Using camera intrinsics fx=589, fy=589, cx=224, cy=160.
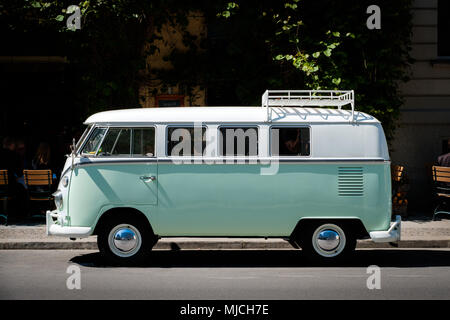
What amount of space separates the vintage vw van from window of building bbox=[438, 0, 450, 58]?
25.0 feet

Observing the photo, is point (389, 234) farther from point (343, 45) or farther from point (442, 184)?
point (343, 45)

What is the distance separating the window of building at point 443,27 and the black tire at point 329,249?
8.27 meters

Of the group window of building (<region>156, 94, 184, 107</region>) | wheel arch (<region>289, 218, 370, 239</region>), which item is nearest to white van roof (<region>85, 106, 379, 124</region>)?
wheel arch (<region>289, 218, 370, 239</region>)

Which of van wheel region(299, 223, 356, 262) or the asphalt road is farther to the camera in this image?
van wheel region(299, 223, 356, 262)

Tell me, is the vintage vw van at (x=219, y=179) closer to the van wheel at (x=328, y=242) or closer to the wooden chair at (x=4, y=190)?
the van wheel at (x=328, y=242)

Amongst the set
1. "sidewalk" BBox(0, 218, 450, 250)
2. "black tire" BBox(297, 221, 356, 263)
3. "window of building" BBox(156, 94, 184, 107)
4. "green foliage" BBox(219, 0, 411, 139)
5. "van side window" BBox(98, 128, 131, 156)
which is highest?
"green foliage" BBox(219, 0, 411, 139)

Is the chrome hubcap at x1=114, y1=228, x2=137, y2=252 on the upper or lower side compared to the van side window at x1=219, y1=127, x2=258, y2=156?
lower

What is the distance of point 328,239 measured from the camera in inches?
335

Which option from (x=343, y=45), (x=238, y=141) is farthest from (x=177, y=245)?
(x=343, y=45)

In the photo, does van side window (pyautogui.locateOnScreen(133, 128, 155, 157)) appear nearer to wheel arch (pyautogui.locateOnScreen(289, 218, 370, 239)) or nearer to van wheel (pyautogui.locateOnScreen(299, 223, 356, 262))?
wheel arch (pyautogui.locateOnScreen(289, 218, 370, 239))

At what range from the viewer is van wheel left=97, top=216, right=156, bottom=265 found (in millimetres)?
8414

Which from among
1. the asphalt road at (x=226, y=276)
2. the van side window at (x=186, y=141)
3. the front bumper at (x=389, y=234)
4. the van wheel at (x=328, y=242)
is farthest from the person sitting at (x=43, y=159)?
the front bumper at (x=389, y=234)

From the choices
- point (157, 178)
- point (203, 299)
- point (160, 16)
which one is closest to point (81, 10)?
point (160, 16)

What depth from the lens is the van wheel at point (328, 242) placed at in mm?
8508
